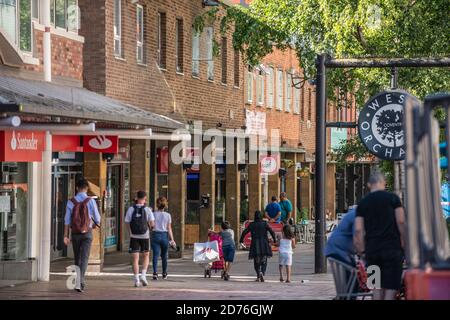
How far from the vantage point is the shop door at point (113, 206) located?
3644 centimetres

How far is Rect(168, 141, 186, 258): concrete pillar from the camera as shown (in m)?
37.8

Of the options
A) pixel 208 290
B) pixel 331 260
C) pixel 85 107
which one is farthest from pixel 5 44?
pixel 331 260

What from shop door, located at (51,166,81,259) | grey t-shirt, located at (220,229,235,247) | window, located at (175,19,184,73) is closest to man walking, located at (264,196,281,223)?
window, located at (175,19,184,73)

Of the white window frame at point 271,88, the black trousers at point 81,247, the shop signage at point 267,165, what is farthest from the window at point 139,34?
the white window frame at point 271,88

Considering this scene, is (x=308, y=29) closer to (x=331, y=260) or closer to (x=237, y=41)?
(x=237, y=41)

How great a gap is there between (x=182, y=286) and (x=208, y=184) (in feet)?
54.8

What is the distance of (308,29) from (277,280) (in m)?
9.36

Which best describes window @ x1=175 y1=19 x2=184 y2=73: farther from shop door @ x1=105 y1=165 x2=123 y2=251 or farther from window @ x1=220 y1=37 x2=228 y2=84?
window @ x1=220 y1=37 x2=228 y2=84

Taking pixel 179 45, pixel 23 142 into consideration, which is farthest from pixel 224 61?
pixel 23 142

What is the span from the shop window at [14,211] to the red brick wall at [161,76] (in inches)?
215

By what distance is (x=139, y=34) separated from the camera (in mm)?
34969

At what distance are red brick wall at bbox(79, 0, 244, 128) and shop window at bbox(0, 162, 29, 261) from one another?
5457 millimetres

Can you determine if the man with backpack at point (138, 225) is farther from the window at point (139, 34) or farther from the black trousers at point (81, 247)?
the window at point (139, 34)

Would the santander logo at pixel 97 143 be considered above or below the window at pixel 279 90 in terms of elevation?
below
